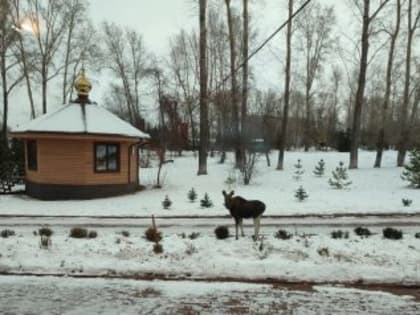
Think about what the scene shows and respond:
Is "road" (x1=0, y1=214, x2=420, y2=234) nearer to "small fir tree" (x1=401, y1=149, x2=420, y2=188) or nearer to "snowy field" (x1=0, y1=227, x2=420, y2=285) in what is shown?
"snowy field" (x1=0, y1=227, x2=420, y2=285)

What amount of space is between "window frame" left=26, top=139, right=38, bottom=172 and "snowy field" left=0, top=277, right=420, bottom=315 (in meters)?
10.7

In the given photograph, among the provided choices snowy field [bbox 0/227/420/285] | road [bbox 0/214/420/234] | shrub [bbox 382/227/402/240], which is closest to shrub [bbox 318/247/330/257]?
snowy field [bbox 0/227/420/285]

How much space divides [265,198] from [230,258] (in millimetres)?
7134

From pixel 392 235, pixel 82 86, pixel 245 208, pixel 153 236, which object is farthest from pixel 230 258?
pixel 82 86

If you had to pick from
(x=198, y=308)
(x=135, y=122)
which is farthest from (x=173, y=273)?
(x=135, y=122)

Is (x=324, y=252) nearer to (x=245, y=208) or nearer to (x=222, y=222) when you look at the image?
(x=245, y=208)

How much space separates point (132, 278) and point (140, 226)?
3578mm

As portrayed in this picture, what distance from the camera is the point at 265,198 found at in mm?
13562

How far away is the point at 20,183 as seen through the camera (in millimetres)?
19000

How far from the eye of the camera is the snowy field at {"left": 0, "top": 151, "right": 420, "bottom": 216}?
11.7 m

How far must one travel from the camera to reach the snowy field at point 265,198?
1169 cm

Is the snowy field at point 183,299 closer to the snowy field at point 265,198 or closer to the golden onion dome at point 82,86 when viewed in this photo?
the snowy field at point 265,198

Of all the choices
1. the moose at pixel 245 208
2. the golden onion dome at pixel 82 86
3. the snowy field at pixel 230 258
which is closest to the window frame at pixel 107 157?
the golden onion dome at pixel 82 86

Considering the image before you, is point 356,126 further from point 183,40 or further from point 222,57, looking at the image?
point 183,40
